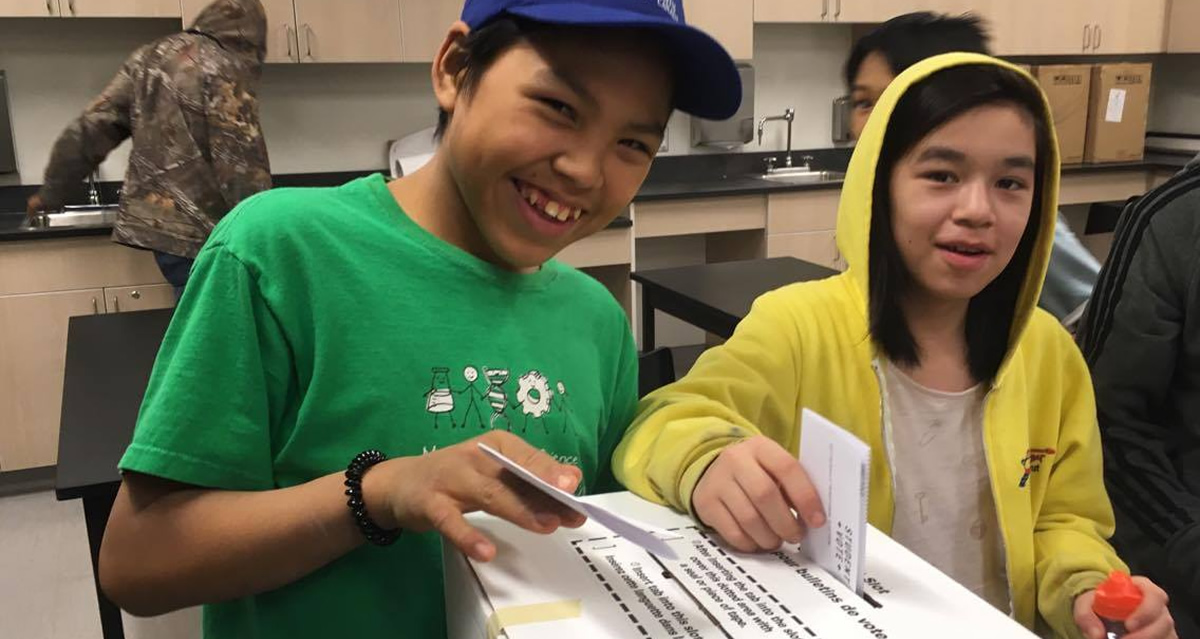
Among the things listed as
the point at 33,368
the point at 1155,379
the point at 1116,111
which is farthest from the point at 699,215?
the point at 1155,379

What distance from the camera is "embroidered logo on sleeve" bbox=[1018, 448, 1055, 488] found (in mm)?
1057

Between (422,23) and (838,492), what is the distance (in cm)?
358

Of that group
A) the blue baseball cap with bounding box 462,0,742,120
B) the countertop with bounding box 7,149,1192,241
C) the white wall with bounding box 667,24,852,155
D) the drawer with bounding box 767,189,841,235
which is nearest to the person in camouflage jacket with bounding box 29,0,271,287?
the countertop with bounding box 7,149,1192,241

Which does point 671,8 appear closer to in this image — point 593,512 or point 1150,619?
point 593,512

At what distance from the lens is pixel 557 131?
2.34 feet

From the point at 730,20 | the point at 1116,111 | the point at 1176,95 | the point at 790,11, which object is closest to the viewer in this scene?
the point at 730,20

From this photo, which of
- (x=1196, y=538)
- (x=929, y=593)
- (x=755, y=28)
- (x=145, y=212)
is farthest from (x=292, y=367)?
(x=755, y=28)

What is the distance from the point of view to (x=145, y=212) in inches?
118

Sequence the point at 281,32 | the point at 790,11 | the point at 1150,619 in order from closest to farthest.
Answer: the point at 1150,619 → the point at 281,32 → the point at 790,11

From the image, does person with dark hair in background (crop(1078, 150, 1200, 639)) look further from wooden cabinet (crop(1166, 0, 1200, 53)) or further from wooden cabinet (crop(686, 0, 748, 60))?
wooden cabinet (crop(1166, 0, 1200, 53))

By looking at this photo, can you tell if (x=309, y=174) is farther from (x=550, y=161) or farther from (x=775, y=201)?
(x=550, y=161)

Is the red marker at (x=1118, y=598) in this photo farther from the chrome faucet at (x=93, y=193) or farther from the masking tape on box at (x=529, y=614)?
the chrome faucet at (x=93, y=193)

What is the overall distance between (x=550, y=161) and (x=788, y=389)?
47 cm

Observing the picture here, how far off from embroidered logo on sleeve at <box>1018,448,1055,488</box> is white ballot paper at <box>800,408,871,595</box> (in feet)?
1.77
